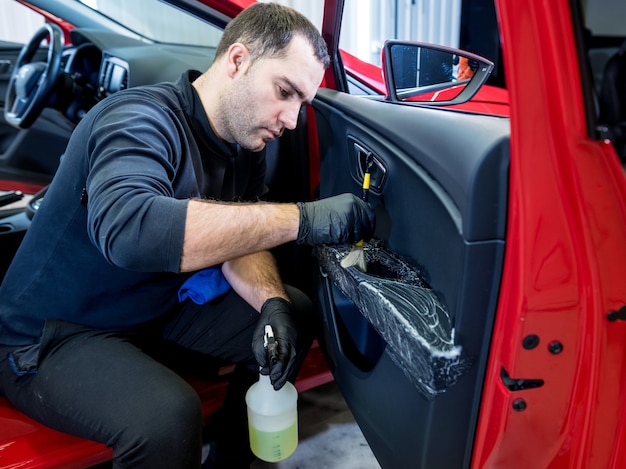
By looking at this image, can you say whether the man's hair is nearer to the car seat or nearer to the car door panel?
the car door panel

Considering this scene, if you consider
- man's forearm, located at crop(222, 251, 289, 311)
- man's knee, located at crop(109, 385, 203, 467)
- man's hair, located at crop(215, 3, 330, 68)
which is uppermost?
man's hair, located at crop(215, 3, 330, 68)

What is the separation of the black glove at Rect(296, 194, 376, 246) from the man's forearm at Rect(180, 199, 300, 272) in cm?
2

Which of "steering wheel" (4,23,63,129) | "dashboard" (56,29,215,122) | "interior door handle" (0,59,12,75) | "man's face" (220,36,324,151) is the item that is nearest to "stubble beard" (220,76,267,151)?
"man's face" (220,36,324,151)

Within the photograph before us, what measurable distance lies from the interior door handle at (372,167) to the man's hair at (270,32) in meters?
0.31

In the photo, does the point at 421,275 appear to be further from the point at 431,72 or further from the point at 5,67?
the point at 5,67

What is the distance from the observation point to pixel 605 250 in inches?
25.6

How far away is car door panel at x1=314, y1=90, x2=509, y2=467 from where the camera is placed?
0.67 meters

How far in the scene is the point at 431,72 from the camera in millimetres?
1339

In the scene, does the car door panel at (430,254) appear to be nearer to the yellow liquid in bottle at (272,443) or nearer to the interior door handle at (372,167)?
the interior door handle at (372,167)

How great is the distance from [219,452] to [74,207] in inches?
29.1

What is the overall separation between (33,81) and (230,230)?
1.71 m

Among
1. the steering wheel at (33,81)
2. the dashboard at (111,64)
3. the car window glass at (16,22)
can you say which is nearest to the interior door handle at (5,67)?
the dashboard at (111,64)

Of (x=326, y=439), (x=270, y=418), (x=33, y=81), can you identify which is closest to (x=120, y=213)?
(x=270, y=418)

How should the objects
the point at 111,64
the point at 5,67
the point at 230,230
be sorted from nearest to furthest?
the point at 230,230
the point at 111,64
the point at 5,67
